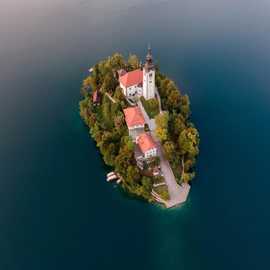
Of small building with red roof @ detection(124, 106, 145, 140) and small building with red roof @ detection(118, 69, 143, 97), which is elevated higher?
small building with red roof @ detection(118, 69, 143, 97)

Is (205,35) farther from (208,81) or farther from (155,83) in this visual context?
(155,83)

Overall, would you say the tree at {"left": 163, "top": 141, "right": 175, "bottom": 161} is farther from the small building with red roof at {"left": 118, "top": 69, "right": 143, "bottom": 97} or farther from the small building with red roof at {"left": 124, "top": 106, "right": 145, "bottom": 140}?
the small building with red roof at {"left": 118, "top": 69, "right": 143, "bottom": 97}

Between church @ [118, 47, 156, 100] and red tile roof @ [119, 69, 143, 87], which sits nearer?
church @ [118, 47, 156, 100]

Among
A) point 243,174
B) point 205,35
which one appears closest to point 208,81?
point 205,35

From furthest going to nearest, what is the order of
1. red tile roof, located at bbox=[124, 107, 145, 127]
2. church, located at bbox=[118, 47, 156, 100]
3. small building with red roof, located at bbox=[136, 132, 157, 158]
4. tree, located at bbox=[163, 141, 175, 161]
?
church, located at bbox=[118, 47, 156, 100]
red tile roof, located at bbox=[124, 107, 145, 127]
small building with red roof, located at bbox=[136, 132, 157, 158]
tree, located at bbox=[163, 141, 175, 161]

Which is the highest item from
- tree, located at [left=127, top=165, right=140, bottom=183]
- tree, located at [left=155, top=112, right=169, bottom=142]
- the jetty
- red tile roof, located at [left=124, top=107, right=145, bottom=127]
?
red tile roof, located at [left=124, top=107, right=145, bottom=127]

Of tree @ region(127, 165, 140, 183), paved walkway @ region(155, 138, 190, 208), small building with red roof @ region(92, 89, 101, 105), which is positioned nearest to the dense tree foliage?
paved walkway @ region(155, 138, 190, 208)

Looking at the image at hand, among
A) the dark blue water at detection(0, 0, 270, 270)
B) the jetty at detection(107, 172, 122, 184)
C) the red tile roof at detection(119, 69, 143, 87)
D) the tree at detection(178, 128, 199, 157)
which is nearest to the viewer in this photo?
the dark blue water at detection(0, 0, 270, 270)

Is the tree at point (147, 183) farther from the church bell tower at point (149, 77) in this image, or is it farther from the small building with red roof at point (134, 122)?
the church bell tower at point (149, 77)

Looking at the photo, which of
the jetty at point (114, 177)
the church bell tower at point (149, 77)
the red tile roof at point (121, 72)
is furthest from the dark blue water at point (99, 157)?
the red tile roof at point (121, 72)
